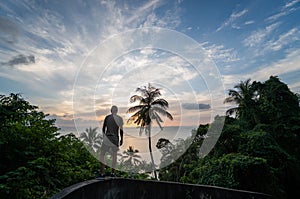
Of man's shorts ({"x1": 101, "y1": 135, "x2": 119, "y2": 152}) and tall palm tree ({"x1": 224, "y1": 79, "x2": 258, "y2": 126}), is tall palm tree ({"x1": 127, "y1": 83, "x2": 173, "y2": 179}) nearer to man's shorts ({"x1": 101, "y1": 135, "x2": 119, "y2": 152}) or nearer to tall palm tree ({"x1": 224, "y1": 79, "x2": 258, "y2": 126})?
tall palm tree ({"x1": 224, "y1": 79, "x2": 258, "y2": 126})

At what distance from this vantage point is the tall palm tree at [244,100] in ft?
62.5

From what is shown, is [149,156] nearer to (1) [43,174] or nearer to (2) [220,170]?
(2) [220,170]

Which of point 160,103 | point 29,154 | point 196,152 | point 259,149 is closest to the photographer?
point 29,154

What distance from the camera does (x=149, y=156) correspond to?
20781 mm

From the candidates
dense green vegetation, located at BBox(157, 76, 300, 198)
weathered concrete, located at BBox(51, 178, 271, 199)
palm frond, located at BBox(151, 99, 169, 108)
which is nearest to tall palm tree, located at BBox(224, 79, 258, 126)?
dense green vegetation, located at BBox(157, 76, 300, 198)

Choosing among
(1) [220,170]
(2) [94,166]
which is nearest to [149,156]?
(1) [220,170]

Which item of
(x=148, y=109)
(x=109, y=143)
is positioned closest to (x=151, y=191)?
A: (x=109, y=143)

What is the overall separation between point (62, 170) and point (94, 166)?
1789 millimetres

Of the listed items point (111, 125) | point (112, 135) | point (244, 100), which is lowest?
point (112, 135)

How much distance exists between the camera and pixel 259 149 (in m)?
12.1

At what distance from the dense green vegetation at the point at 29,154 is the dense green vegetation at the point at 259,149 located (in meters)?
7.13

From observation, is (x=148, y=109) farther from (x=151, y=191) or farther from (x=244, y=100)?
(x=151, y=191)

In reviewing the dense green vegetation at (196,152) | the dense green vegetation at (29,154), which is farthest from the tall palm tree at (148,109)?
the dense green vegetation at (29,154)

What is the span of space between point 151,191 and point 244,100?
18554 mm
